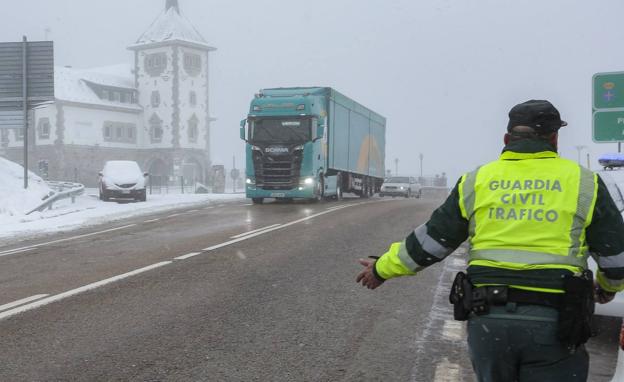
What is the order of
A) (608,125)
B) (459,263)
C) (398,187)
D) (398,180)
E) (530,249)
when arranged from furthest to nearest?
(398,180), (398,187), (608,125), (459,263), (530,249)

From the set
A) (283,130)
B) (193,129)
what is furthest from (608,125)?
(193,129)

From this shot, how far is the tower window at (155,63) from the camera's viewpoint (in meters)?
72.2

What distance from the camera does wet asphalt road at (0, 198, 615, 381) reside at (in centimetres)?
471

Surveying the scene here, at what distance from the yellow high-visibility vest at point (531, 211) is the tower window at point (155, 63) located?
238ft

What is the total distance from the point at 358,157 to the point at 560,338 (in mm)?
26813

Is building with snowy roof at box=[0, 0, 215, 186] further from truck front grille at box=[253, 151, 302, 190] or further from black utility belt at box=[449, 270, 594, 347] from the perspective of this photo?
black utility belt at box=[449, 270, 594, 347]

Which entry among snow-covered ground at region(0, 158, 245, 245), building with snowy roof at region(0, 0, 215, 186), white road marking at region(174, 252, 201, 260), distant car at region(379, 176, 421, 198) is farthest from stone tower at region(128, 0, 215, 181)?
white road marking at region(174, 252, 201, 260)

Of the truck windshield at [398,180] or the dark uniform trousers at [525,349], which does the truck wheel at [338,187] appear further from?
the dark uniform trousers at [525,349]

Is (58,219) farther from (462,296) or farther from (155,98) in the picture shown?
(155,98)

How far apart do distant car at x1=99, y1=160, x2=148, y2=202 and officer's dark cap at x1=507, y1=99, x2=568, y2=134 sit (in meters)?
25.9

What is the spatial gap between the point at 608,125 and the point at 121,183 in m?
19.1

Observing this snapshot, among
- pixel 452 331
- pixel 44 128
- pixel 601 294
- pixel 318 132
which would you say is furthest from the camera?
pixel 44 128

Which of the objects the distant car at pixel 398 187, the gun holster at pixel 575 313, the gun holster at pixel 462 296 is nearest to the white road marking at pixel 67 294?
the gun holster at pixel 462 296

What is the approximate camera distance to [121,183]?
27172 millimetres
